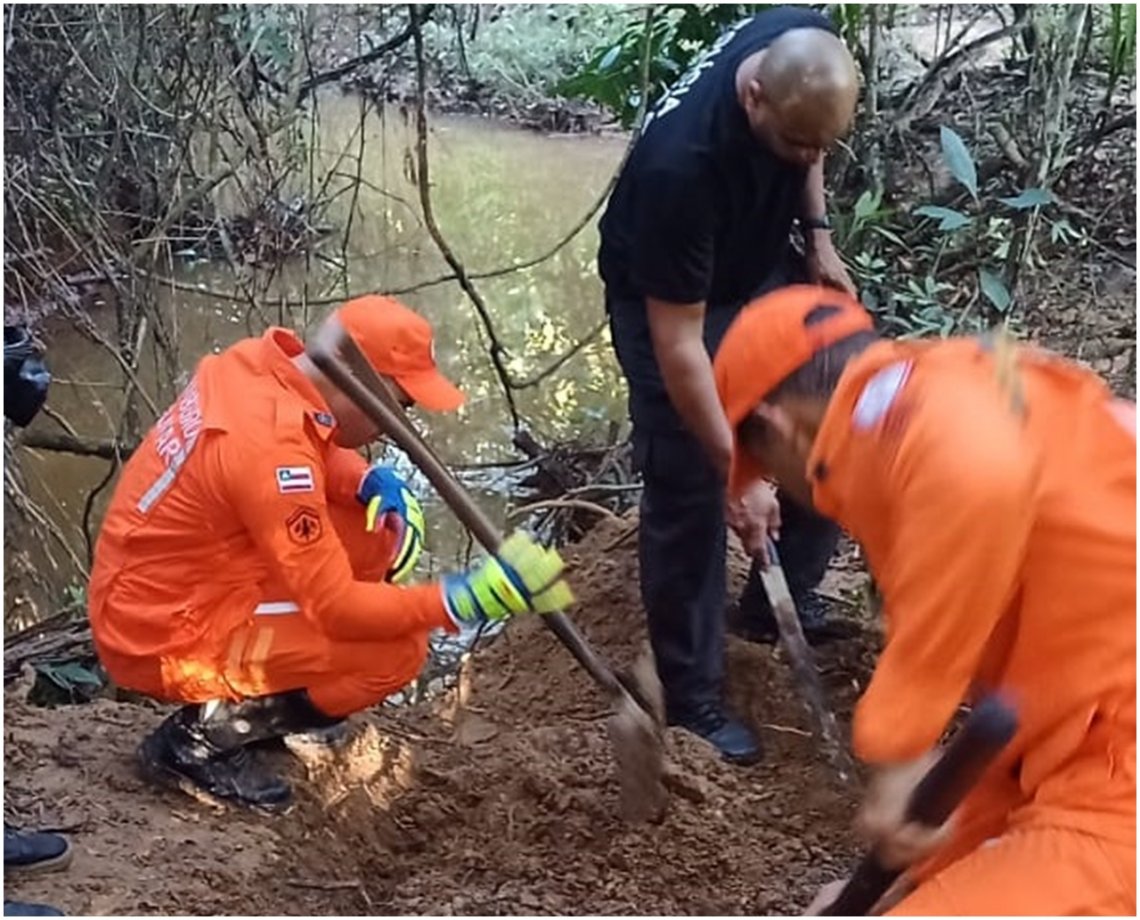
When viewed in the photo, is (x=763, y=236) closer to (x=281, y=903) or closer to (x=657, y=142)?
(x=657, y=142)

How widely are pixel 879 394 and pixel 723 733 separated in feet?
6.34

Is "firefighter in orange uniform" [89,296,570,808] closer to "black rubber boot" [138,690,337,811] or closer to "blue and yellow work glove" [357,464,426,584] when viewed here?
"black rubber boot" [138,690,337,811]

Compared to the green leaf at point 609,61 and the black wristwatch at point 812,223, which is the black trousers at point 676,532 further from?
the green leaf at point 609,61

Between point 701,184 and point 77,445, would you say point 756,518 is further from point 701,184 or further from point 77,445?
point 77,445

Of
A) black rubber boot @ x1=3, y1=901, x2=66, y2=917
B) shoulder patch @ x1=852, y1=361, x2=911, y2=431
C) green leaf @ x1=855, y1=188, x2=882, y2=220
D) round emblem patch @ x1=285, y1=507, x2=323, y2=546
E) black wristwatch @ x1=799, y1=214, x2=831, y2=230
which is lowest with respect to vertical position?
black rubber boot @ x1=3, y1=901, x2=66, y2=917

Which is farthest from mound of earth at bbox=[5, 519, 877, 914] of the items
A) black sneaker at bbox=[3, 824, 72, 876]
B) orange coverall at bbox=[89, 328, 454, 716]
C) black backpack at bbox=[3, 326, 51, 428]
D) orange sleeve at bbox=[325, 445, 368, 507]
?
black backpack at bbox=[3, 326, 51, 428]

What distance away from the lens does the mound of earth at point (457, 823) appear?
10.1 feet

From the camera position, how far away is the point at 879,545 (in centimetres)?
194

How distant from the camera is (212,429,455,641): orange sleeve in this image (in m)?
3.01

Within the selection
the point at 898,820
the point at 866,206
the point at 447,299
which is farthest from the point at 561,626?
the point at 447,299

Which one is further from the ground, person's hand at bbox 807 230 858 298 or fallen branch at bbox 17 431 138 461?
person's hand at bbox 807 230 858 298

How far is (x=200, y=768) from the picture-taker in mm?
3305

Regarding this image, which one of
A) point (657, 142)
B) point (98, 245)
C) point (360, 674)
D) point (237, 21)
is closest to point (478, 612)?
point (360, 674)

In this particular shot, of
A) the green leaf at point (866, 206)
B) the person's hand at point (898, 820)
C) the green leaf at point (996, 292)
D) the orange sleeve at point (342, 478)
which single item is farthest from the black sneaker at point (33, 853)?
the green leaf at point (866, 206)
